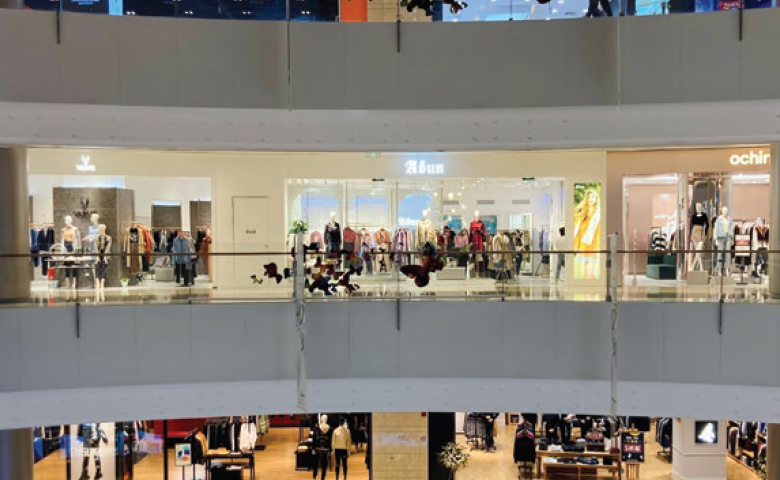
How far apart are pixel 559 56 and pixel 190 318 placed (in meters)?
5.41

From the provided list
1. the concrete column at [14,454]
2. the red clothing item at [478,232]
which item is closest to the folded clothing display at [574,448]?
the red clothing item at [478,232]

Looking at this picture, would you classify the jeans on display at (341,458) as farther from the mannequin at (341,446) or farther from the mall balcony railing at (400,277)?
the mall balcony railing at (400,277)

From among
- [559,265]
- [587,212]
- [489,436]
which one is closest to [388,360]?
[559,265]

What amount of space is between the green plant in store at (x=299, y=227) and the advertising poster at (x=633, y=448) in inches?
353

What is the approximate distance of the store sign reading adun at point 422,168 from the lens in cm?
1445

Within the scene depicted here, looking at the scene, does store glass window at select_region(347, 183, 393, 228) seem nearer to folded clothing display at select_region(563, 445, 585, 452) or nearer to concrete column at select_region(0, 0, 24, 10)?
folded clothing display at select_region(563, 445, 585, 452)

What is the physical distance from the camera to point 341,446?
12961mm

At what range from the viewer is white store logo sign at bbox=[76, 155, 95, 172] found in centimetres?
1358

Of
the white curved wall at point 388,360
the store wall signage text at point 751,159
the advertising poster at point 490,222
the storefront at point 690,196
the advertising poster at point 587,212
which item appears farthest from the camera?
the advertising poster at point 490,222

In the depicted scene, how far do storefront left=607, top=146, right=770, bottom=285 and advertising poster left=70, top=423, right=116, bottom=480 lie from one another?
11.6 meters

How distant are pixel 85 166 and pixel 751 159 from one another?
48.6ft

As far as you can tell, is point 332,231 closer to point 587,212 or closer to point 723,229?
point 587,212

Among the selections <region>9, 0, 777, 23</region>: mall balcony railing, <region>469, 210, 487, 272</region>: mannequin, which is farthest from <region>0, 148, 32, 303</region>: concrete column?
<region>469, 210, 487, 272</region>: mannequin

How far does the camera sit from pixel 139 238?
14.3 meters
